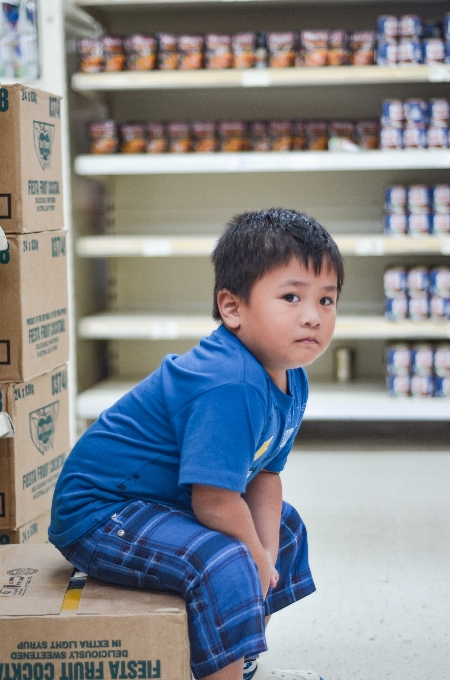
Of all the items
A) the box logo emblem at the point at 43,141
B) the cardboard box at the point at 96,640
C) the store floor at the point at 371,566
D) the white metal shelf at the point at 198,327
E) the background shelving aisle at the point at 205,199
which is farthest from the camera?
the background shelving aisle at the point at 205,199

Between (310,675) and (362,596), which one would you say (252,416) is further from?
(362,596)

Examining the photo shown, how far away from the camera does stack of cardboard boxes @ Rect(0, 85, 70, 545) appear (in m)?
1.64

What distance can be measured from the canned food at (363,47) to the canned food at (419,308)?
956mm

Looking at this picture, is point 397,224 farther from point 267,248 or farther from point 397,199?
point 267,248

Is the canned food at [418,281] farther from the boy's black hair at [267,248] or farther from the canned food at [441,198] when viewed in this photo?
the boy's black hair at [267,248]

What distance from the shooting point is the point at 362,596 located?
190 centimetres

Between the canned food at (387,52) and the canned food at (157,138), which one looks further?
the canned food at (157,138)

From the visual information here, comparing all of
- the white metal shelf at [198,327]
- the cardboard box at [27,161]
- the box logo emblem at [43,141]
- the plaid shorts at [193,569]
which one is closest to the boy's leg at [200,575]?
the plaid shorts at [193,569]

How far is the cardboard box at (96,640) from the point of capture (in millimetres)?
1064

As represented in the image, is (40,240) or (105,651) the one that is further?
(40,240)

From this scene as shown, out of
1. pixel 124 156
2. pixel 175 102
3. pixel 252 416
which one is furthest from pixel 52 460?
pixel 175 102

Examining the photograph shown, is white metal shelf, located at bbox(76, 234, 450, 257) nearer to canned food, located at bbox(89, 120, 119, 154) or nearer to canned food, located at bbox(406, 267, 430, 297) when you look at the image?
canned food, located at bbox(406, 267, 430, 297)

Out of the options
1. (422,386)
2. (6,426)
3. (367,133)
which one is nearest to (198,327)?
(422,386)

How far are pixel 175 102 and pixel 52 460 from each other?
7.96 ft
